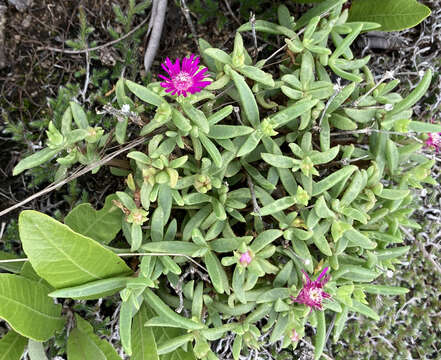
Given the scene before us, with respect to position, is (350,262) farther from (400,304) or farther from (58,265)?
(58,265)

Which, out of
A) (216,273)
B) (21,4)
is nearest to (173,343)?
(216,273)

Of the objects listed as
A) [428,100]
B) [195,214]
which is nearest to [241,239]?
→ [195,214]

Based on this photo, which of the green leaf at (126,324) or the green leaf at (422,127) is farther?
the green leaf at (422,127)

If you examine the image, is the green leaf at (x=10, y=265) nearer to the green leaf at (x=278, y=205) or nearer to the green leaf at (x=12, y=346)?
the green leaf at (x=12, y=346)

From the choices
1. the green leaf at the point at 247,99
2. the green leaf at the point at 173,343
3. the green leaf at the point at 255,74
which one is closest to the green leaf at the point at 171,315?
the green leaf at the point at 173,343

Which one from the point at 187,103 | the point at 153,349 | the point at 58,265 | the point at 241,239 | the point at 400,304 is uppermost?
the point at 187,103

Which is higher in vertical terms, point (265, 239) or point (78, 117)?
point (78, 117)

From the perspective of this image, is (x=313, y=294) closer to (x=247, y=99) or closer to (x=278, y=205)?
(x=278, y=205)
